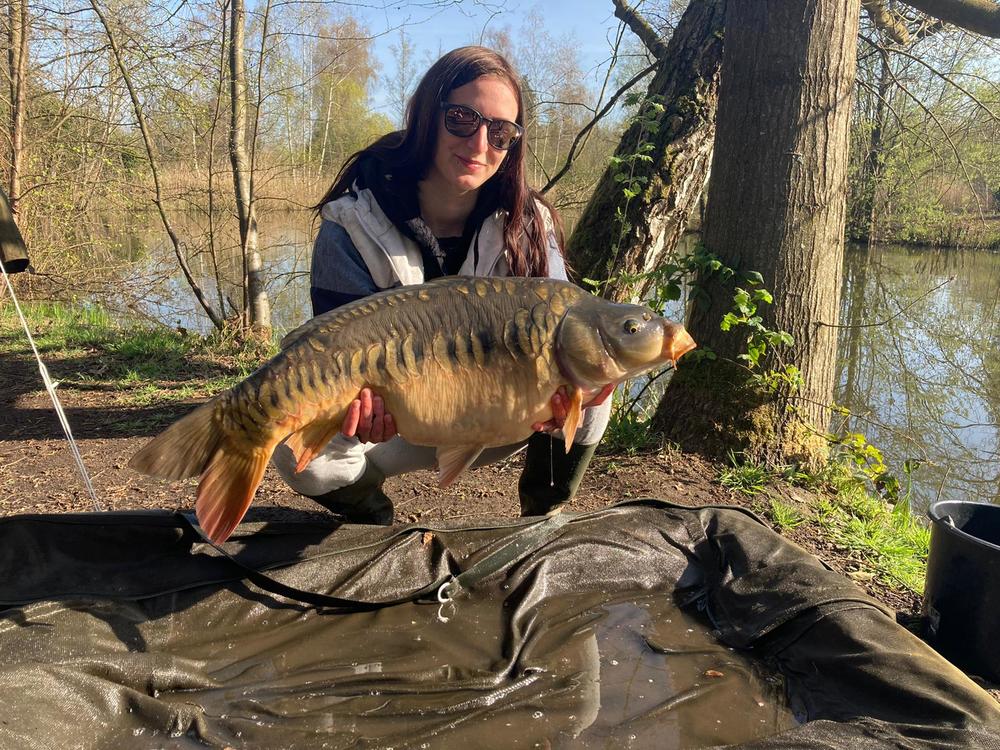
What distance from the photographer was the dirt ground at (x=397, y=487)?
226 cm

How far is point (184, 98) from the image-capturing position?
4441mm

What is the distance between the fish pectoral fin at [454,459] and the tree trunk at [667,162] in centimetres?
192

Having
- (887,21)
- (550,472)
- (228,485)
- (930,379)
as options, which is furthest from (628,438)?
(930,379)

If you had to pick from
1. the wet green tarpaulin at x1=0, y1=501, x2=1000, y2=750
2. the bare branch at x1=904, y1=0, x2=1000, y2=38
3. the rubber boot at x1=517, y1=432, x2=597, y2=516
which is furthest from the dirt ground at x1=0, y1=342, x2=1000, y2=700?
the bare branch at x1=904, y1=0, x2=1000, y2=38

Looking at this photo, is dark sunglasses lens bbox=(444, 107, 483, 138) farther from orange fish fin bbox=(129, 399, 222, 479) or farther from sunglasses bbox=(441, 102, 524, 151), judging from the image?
orange fish fin bbox=(129, 399, 222, 479)

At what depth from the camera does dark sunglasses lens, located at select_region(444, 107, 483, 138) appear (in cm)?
166

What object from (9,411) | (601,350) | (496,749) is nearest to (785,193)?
(601,350)

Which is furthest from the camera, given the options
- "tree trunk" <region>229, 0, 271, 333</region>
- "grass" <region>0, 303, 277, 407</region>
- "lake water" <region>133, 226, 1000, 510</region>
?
"tree trunk" <region>229, 0, 271, 333</region>

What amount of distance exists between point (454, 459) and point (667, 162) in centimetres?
229

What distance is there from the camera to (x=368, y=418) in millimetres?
1396

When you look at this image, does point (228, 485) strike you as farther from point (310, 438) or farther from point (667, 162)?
point (667, 162)

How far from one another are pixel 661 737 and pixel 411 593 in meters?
0.67

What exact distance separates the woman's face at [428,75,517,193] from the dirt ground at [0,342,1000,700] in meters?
1.03

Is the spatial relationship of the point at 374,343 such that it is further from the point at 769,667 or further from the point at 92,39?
the point at 92,39
